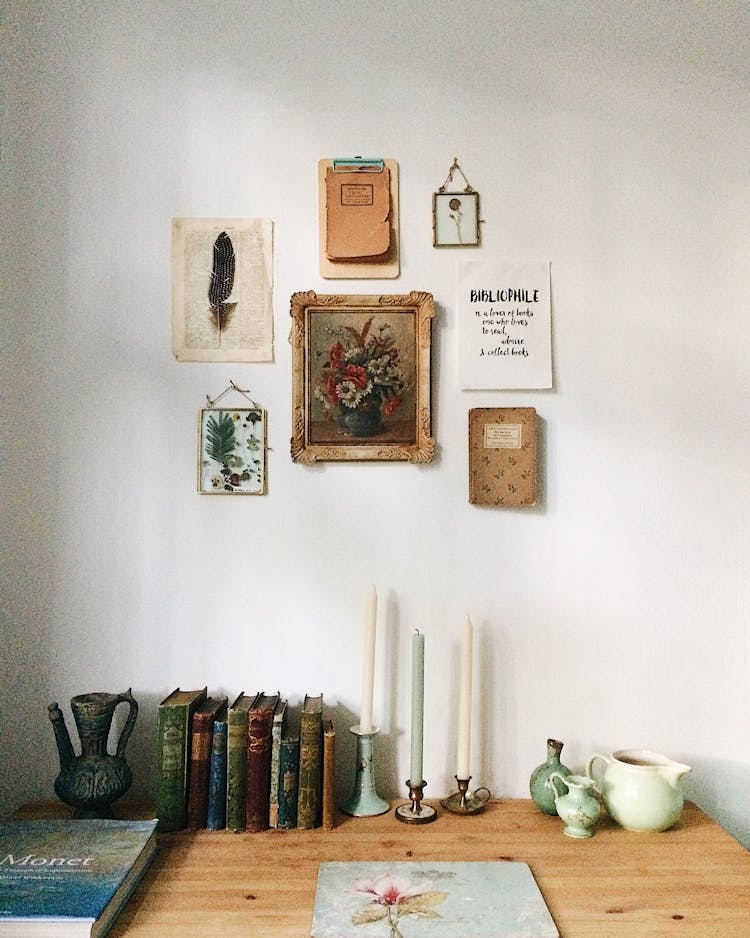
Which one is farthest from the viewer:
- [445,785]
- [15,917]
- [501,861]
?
[445,785]

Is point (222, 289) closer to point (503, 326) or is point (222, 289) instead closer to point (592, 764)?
point (503, 326)

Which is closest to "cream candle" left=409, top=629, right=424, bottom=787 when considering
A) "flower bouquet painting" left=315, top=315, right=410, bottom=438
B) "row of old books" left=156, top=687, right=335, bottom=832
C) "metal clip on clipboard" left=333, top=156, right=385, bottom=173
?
"row of old books" left=156, top=687, right=335, bottom=832

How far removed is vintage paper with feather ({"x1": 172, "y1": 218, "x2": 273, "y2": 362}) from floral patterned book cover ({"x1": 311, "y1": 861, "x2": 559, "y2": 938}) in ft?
2.90

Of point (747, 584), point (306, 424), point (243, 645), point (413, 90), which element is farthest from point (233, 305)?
point (747, 584)

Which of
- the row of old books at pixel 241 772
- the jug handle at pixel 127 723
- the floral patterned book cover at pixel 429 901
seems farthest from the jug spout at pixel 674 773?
the jug handle at pixel 127 723

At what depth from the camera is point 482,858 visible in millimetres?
1208

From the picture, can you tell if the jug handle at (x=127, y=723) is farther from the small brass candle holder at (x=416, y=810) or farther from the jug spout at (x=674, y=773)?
the jug spout at (x=674, y=773)

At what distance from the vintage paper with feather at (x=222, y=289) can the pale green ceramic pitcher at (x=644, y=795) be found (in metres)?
0.96

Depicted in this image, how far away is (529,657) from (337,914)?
0.60 meters

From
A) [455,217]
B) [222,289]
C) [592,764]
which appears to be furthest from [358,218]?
[592,764]

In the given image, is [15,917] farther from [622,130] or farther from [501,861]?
[622,130]

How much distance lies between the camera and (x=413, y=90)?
149 centimetres

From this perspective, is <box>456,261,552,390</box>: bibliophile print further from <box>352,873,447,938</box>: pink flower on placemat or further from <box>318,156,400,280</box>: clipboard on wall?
<box>352,873,447,938</box>: pink flower on placemat

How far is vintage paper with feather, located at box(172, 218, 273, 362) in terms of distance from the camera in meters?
1.47
